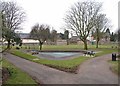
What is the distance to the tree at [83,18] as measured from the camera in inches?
1750

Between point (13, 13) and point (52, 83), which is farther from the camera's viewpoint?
point (13, 13)

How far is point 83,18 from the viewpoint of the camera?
148 feet

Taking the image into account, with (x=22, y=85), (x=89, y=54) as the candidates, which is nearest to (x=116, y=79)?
(x=22, y=85)

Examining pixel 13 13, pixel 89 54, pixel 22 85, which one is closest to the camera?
pixel 22 85

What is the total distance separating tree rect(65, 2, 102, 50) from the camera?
4444cm

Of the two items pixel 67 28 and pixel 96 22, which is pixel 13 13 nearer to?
Result: pixel 67 28

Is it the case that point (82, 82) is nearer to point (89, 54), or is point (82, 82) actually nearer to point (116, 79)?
point (116, 79)

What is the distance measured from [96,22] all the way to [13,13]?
1998 cm

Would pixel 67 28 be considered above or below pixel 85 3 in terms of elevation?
below

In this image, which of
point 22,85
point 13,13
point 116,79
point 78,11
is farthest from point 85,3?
point 22,85

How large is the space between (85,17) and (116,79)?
33.4 m

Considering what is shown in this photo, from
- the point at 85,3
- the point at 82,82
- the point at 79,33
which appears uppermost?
the point at 85,3

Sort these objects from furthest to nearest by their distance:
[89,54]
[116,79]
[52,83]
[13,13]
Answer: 1. [13,13]
2. [89,54]
3. [116,79]
4. [52,83]

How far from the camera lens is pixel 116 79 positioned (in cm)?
1312
